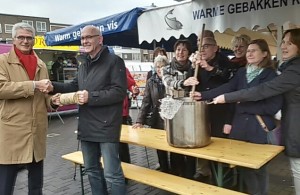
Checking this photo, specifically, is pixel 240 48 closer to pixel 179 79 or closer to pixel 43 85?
pixel 179 79

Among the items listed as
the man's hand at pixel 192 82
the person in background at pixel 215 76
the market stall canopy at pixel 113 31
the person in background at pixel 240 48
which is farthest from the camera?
the market stall canopy at pixel 113 31

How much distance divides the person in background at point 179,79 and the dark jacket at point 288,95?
615mm

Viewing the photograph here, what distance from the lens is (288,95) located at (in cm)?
237

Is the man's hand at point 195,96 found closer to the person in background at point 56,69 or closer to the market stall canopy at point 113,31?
the market stall canopy at point 113,31

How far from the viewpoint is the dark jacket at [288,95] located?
2.28 metres

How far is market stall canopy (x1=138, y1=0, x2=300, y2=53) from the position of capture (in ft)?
9.34

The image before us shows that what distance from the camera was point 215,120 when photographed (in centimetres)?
329

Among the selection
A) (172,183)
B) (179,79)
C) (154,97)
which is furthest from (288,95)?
(154,97)

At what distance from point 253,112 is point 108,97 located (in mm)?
1187

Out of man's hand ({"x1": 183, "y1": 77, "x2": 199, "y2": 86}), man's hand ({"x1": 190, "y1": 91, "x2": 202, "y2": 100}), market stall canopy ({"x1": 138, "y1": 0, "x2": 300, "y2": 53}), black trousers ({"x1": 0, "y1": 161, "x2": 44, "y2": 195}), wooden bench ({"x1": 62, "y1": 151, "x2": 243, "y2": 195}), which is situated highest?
market stall canopy ({"x1": 138, "y1": 0, "x2": 300, "y2": 53})

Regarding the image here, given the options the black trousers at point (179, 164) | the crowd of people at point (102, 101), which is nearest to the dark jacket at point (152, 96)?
the black trousers at point (179, 164)

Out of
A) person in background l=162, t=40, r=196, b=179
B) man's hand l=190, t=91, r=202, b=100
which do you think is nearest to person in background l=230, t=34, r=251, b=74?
person in background l=162, t=40, r=196, b=179

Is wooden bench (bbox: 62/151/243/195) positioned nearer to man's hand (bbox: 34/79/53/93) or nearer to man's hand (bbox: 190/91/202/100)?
man's hand (bbox: 190/91/202/100)

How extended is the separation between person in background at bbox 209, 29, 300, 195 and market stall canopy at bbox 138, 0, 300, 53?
515mm
